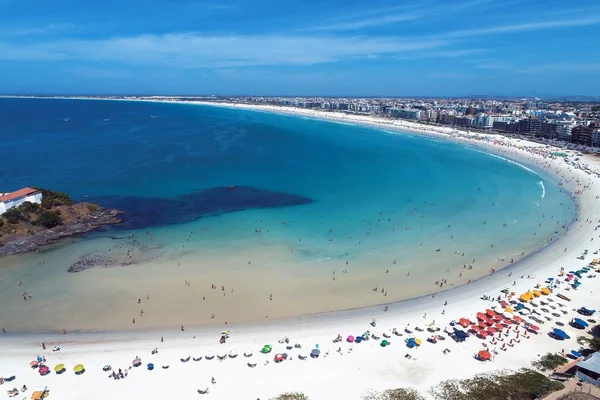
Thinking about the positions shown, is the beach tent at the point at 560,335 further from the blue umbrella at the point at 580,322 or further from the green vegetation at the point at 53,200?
the green vegetation at the point at 53,200

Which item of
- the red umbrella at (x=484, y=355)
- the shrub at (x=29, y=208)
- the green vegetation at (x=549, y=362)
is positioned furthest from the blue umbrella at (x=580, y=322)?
the shrub at (x=29, y=208)

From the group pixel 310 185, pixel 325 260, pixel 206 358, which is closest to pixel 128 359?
pixel 206 358

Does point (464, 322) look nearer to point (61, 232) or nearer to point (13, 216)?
point (61, 232)

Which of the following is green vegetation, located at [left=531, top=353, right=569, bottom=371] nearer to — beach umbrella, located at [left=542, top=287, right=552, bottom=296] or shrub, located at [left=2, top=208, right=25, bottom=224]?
beach umbrella, located at [left=542, top=287, right=552, bottom=296]

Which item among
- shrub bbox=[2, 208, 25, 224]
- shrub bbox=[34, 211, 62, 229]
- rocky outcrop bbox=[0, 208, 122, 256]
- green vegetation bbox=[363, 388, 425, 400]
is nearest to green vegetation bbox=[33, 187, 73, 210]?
shrub bbox=[34, 211, 62, 229]

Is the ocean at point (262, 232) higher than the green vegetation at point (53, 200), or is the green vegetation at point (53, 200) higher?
the green vegetation at point (53, 200)

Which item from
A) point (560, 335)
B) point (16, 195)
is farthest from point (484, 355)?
point (16, 195)
